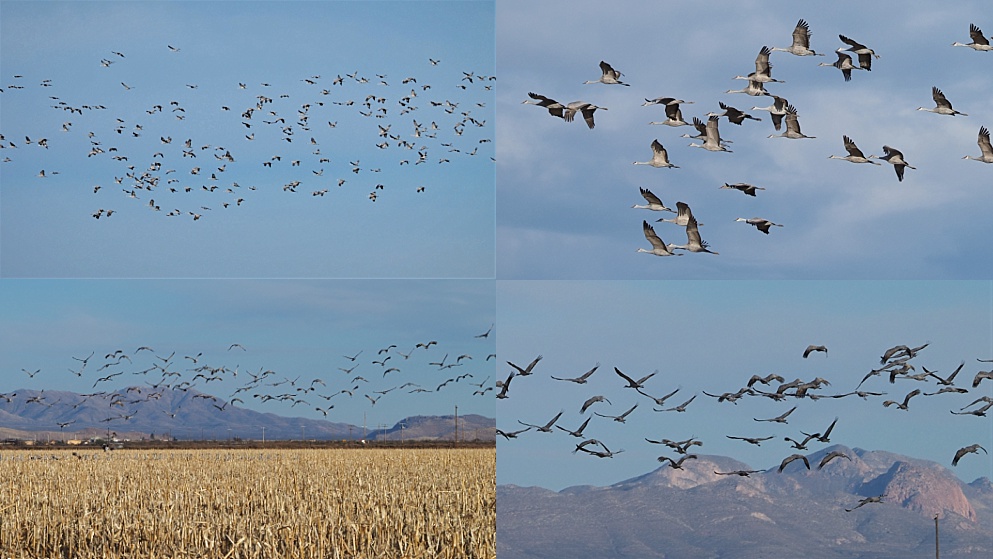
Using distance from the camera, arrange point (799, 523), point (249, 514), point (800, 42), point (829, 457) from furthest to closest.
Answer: point (799, 523) < point (800, 42) < point (829, 457) < point (249, 514)

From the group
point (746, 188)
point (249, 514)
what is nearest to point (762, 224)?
point (746, 188)

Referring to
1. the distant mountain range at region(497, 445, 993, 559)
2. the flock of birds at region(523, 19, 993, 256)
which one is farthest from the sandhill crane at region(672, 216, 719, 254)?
the distant mountain range at region(497, 445, 993, 559)

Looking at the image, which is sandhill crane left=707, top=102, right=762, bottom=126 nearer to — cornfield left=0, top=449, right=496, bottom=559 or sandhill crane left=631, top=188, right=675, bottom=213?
sandhill crane left=631, top=188, right=675, bottom=213

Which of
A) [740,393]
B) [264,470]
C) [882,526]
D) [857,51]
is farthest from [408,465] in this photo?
[882,526]

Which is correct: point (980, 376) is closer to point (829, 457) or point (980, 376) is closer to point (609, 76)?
point (829, 457)

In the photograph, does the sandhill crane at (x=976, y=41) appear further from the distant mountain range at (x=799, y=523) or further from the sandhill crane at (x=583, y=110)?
the distant mountain range at (x=799, y=523)

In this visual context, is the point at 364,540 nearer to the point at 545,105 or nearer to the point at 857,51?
the point at 545,105

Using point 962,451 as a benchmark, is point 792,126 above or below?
above
